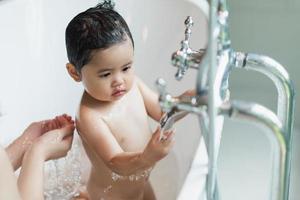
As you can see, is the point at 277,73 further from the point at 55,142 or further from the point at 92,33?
the point at 55,142

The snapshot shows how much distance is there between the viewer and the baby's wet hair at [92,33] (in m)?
1.14

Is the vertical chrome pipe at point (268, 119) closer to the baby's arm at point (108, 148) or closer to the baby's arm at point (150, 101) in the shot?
the baby's arm at point (108, 148)

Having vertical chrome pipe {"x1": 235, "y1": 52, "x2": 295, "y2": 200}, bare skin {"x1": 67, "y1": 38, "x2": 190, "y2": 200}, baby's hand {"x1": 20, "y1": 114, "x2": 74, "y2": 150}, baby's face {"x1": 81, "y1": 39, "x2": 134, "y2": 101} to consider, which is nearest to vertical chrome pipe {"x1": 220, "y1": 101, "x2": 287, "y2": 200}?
vertical chrome pipe {"x1": 235, "y1": 52, "x2": 295, "y2": 200}

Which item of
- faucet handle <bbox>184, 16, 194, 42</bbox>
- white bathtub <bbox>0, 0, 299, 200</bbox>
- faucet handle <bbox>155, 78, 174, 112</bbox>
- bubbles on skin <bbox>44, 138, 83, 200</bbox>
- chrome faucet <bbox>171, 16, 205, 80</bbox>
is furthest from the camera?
white bathtub <bbox>0, 0, 299, 200</bbox>

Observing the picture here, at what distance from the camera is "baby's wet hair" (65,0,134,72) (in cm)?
114

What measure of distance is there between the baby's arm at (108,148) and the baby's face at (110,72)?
2.2 inches

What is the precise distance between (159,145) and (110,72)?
0.20m

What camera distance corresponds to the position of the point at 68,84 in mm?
1638

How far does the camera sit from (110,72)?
45.8 inches

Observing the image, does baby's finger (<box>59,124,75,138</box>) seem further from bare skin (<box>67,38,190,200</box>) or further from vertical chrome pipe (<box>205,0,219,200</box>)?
vertical chrome pipe (<box>205,0,219,200</box>)

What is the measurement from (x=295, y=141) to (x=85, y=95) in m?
0.72

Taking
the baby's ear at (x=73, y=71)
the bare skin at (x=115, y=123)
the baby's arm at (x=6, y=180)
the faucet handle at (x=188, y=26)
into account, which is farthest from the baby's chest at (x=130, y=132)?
the baby's arm at (x=6, y=180)

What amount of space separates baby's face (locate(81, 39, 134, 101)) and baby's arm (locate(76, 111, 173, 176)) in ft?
0.18

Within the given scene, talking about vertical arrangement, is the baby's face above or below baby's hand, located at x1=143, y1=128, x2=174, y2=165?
above
